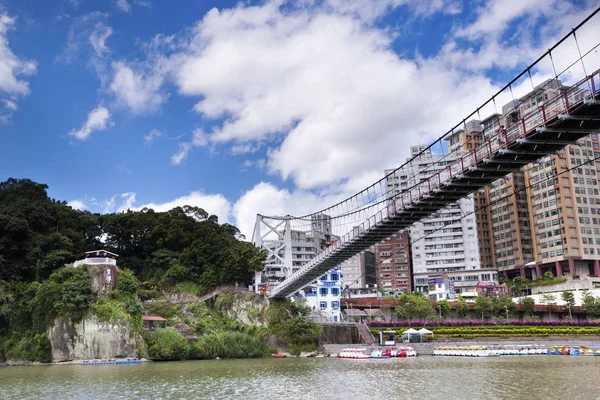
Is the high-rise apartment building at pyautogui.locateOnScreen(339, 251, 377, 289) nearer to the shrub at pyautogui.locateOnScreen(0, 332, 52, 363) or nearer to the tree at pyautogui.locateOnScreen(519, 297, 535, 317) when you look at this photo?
the tree at pyautogui.locateOnScreen(519, 297, 535, 317)

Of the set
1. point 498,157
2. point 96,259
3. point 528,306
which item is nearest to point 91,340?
point 96,259

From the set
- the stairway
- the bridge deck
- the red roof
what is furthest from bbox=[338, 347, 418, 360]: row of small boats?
the red roof

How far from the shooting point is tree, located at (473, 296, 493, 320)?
6606 centimetres

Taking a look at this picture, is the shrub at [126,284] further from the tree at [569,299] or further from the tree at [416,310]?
the tree at [569,299]

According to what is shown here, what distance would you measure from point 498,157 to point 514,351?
2495 centimetres

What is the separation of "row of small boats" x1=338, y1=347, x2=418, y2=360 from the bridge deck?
1030 cm

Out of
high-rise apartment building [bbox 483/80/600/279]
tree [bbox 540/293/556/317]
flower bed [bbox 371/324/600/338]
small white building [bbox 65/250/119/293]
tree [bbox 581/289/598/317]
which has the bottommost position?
flower bed [bbox 371/324/600/338]

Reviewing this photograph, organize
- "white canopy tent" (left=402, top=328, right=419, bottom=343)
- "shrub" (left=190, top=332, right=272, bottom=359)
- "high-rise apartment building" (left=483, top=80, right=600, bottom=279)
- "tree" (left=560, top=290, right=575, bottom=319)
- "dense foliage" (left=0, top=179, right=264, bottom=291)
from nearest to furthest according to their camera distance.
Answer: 1. "shrub" (left=190, top=332, right=272, bottom=359)
2. "dense foliage" (left=0, top=179, right=264, bottom=291)
3. "white canopy tent" (left=402, top=328, right=419, bottom=343)
4. "tree" (left=560, top=290, right=575, bottom=319)
5. "high-rise apartment building" (left=483, top=80, right=600, bottom=279)

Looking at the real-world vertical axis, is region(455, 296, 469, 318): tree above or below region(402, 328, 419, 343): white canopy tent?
above

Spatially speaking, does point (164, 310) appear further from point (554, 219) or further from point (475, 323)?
point (554, 219)

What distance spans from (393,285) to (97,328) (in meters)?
63.2

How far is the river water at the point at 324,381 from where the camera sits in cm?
2316

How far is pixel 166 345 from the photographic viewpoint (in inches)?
1725

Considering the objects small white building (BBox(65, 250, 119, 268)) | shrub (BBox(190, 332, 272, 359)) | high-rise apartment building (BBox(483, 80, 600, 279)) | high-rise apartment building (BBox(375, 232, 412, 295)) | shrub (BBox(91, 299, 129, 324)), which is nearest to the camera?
shrub (BBox(91, 299, 129, 324))
